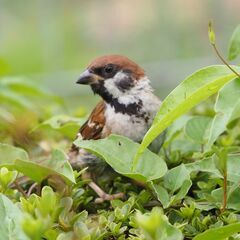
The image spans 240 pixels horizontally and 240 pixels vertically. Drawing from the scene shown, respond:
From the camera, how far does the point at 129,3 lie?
31.0 feet

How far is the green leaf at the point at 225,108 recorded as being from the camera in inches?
68.4

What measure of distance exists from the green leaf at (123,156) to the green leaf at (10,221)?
0.35 metres

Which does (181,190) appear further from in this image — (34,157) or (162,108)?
(34,157)

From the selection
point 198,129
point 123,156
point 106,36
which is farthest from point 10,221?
point 106,36

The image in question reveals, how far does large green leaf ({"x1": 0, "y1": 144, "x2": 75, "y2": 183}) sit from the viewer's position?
6.35ft

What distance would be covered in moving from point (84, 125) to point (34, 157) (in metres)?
0.29

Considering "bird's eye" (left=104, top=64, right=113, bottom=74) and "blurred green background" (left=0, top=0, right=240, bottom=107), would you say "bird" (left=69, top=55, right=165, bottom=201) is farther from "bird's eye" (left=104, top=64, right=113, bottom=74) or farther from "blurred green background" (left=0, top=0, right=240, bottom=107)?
"blurred green background" (left=0, top=0, right=240, bottom=107)

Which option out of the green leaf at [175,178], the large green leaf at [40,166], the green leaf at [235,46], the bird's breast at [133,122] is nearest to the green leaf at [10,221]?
the large green leaf at [40,166]

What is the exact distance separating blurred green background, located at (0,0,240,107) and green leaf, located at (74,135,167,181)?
5.70 meters

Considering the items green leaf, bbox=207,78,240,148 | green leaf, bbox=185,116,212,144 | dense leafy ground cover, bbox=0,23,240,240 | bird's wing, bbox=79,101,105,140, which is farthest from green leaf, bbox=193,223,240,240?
bird's wing, bbox=79,101,105,140

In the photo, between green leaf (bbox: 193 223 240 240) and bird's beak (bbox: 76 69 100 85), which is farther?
bird's beak (bbox: 76 69 100 85)

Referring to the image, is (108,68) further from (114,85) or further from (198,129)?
(198,129)

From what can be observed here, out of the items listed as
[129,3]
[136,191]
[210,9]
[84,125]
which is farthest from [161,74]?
[136,191]

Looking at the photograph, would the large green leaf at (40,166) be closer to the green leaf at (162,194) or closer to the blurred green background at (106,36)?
the green leaf at (162,194)
